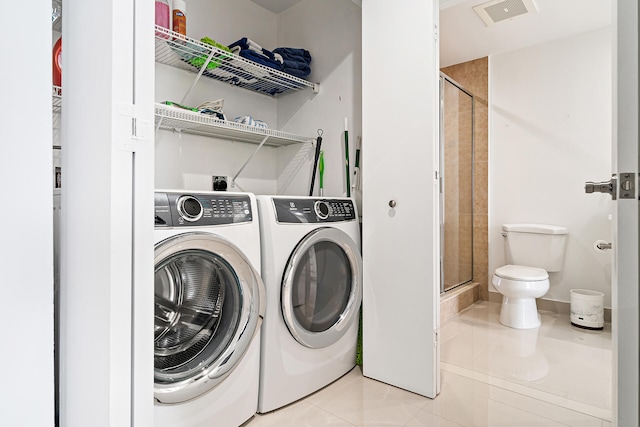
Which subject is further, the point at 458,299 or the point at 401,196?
the point at 458,299

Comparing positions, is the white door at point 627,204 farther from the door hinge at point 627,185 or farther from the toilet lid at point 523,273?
the toilet lid at point 523,273

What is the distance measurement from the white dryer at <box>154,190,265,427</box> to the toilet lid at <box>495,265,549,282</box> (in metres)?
2.03

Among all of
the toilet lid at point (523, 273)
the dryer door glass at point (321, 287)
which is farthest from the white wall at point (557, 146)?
the dryer door glass at point (321, 287)

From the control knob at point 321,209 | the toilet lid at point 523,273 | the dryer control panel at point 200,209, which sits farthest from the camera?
the toilet lid at point 523,273

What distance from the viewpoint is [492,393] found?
1.79 metres

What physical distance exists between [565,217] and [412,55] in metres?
2.09

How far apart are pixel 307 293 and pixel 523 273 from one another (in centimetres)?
184

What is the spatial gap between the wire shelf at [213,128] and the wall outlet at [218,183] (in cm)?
27

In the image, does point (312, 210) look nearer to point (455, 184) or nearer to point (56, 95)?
point (56, 95)

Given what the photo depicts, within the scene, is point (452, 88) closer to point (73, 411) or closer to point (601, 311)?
point (601, 311)

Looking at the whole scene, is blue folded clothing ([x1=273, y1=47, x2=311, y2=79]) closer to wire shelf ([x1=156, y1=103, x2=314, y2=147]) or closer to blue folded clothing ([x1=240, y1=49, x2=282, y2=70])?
blue folded clothing ([x1=240, y1=49, x2=282, y2=70])

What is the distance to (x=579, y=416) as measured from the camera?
160 cm

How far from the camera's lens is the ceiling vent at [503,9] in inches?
92.4
